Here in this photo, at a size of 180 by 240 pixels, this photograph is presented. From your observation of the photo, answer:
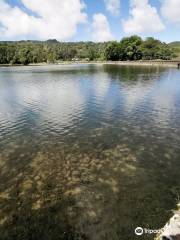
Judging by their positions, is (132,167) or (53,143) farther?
(53,143)

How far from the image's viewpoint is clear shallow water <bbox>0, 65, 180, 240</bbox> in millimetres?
11992

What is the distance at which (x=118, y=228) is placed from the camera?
38.0 ft

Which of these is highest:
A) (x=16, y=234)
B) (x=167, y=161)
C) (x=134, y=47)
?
(x=134, y=47)

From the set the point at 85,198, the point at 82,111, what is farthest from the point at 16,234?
the point at 82,111

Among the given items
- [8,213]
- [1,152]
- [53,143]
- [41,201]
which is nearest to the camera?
[8,213]

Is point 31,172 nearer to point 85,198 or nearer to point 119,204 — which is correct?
point 85,198

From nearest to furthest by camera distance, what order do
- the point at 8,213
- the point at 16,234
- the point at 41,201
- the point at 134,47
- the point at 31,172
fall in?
the point at 16,234 < the point at 8,213 < the point at 41,201 < the point at 31,172 < the point at 134,47

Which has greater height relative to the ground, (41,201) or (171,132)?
(171,132)

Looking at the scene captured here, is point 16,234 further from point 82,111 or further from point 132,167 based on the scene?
point 82,111

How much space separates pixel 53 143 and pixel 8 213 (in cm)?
1040

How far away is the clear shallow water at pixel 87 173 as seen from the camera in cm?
1199

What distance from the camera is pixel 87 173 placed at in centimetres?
1686

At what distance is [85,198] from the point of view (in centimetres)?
1398

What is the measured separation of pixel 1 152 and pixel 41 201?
9.18 meters
